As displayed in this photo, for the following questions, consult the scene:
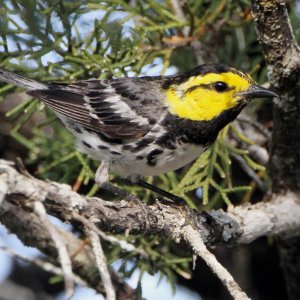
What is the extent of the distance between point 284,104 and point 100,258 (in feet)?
5.04

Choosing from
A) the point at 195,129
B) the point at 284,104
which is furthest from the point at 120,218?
the point at 284,104

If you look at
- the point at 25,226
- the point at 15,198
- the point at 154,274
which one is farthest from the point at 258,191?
the point at 15,198

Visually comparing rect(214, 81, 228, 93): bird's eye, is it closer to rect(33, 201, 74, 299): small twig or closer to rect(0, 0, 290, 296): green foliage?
rect(0, 0, 290, 296): green foliage

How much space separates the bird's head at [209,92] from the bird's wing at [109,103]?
11 centimetres

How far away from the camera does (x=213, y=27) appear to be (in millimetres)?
3947

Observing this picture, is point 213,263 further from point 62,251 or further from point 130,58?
point 130,58

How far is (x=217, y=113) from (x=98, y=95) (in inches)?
24.4

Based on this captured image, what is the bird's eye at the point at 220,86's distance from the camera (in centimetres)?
341

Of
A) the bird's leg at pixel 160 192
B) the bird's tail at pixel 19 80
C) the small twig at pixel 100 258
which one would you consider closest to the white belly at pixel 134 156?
the bird's leg at pixel 160 192

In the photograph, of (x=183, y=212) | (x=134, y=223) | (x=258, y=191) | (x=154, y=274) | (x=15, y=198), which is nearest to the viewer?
(x=15, y=198)

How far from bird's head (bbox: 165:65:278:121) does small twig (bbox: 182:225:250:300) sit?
763 millimetres

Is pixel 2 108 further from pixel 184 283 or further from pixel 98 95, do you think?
pixel 184 283

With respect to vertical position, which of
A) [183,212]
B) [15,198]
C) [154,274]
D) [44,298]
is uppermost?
[15,198]

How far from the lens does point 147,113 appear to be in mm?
3504
